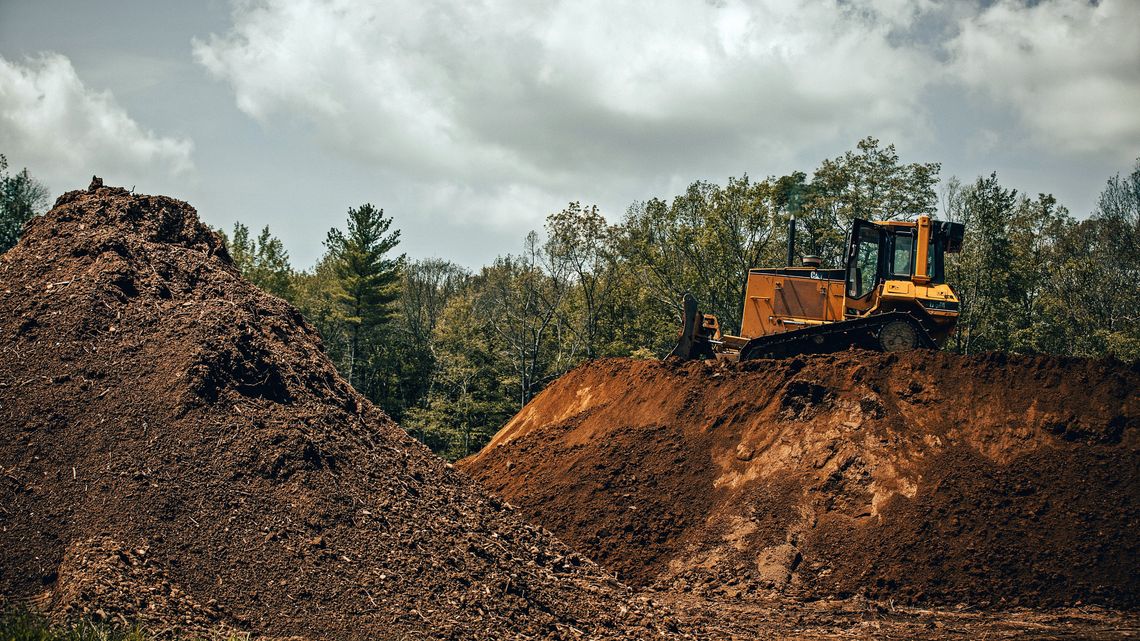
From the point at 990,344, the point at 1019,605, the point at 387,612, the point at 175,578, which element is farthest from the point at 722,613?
the point at 990,344

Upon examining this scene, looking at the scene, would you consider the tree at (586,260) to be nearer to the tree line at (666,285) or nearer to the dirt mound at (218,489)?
the tree line at (666,285)

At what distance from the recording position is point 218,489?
23.1 feet

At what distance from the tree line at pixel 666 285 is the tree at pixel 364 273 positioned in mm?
80

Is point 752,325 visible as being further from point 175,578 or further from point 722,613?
point 175,578

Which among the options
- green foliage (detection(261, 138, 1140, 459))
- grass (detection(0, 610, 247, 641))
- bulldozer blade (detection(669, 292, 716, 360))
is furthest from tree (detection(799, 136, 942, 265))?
grass (detection(0, 610, 247, 641))

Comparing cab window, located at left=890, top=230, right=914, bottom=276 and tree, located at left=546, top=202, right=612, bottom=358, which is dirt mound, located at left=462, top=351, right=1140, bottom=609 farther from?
tree, located at left=546, top=202, right=612, bottom=358

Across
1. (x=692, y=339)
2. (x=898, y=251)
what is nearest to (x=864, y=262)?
(x=898, y=251)

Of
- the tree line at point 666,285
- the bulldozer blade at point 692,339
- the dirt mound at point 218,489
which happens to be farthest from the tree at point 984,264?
the dirt mound at point 218,489

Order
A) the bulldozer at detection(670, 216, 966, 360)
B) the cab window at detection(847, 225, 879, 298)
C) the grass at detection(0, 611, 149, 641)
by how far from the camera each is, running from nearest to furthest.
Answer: the grass at detection(0, 611, 149, 641) → the bulldozer at detection(670, 216, 966, 360) → the cab window at detection(847, 225, 879, 298)

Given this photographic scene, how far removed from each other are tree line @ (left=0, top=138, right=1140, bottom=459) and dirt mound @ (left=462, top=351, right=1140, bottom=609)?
77.0 feet

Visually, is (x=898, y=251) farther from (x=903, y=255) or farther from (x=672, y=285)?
(x=672, y=285)

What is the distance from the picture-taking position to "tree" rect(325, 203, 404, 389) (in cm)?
4309

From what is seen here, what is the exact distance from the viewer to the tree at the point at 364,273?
141 feet

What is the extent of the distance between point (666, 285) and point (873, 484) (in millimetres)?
29111
